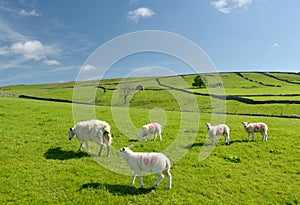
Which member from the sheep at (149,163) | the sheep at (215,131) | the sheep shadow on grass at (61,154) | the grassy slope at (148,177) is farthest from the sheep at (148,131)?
the sheep at (149,163)

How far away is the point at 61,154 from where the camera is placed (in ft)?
44.4

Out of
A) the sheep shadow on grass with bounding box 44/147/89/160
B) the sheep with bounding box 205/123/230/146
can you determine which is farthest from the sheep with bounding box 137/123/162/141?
the sheep shadow on grass with bounding box 44/147/89/160

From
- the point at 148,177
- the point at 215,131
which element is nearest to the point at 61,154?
the point at 148,177

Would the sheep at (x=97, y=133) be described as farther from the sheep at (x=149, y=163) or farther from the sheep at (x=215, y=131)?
the sheep at (x=215, y=131)

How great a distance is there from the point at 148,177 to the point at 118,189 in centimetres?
165

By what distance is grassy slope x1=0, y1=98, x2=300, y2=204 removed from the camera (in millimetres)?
9555

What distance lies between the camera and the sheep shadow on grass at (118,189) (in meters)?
9.75

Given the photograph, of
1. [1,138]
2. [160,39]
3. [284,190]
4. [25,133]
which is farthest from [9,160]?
[284,190]

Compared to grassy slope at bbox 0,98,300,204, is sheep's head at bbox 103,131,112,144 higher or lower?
higher

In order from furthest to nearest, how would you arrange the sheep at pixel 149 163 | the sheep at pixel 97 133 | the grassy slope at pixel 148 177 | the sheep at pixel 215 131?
1. the sheep at pixel 215 131
2. the sheep at pixel 97 133
3. the grassy slope at pixel 148 177
4. the sheep at pixel 149 163

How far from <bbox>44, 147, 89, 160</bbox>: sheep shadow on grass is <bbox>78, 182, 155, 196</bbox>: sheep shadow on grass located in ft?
11.1

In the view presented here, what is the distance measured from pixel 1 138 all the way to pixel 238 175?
14852 millimetres

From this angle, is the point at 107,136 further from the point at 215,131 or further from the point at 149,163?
the point at 215,131

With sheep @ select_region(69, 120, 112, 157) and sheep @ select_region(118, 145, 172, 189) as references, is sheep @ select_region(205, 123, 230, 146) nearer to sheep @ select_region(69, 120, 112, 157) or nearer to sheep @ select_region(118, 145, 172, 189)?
sheep @ select_region(69, 120, 112, 157)
